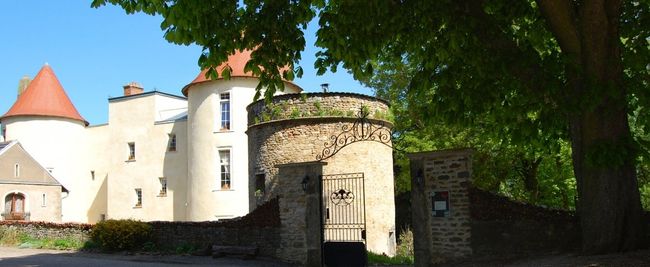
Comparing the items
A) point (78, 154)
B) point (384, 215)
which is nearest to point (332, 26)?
point (384, 215)

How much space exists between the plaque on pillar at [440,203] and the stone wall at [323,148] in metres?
5.75

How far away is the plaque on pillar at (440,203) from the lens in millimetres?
12069

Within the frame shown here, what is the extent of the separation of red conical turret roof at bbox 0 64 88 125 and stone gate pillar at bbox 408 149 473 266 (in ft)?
102

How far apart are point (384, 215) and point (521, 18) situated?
961 cm

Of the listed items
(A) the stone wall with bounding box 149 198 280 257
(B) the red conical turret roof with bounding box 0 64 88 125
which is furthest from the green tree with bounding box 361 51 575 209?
(B) the red conical turret roof with bounding box 0 64 88 125

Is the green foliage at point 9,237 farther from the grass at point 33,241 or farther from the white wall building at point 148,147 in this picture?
the white wall building at point 148,147

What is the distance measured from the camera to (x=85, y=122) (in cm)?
3916

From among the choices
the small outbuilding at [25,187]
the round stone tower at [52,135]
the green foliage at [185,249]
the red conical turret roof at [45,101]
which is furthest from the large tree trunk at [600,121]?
the red conical turret roof at [45,101]

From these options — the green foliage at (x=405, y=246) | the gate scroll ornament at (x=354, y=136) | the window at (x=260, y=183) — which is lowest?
the green foliage at (x=405, y=246)

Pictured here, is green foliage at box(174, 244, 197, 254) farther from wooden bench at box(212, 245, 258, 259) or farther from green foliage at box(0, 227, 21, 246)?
green foliage at box(0, 227, 21, 246)

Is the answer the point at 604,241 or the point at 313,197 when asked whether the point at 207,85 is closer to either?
the point at 313,197

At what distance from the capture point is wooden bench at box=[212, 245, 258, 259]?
47.8 feet

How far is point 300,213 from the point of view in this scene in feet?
45.4

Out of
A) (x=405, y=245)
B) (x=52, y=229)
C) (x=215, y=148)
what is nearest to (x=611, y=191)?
(x=405, y=245)
